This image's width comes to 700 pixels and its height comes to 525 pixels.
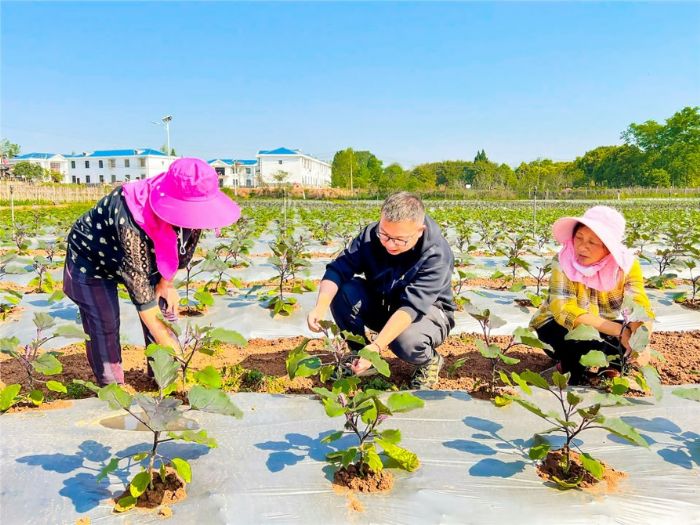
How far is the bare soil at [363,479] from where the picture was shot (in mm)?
1598

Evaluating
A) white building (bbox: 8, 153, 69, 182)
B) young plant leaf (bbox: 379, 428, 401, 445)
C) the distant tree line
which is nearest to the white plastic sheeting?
young plant leaf (bbox: 379, 428, 401, 445)

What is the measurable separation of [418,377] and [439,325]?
10.7 inches

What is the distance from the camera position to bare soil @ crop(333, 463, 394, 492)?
160 centimetres

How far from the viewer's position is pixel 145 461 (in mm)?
1727

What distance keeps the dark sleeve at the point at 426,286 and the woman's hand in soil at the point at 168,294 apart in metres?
1.09

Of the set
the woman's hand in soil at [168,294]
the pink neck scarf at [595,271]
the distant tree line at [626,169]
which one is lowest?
the woman's hand in soil at [168,294]

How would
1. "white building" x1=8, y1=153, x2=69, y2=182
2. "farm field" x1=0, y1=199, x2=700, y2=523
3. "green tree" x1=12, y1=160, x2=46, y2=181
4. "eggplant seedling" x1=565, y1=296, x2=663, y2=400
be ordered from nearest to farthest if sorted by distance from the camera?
1. "farm field" x1=0, y1=199, x2=700, y2=523
2. "eggplant seedling" x1=565, y1=296, x2=663, y2=400
3. "green tree" x1=12, y1=160, x2=46, y2=181
4. "white building" x1=8, y1=153, x2=69, y2=182

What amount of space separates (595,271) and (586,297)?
16cm

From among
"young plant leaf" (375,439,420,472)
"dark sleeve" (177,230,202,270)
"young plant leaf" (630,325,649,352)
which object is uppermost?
"dark sleeve" (177,230,202,270)

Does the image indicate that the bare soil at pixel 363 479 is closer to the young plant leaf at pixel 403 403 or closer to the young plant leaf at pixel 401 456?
the young plant leaf at pixel 401 456

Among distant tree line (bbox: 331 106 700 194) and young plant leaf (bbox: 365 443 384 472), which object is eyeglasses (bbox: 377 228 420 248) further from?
distant tree line (bbox: 331 106 700 194)

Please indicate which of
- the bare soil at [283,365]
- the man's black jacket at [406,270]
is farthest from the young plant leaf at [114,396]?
the man's black jacket at [406,270]

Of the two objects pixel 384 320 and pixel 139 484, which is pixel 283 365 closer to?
pixel 384 320

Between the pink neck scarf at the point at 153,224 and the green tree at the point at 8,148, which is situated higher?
the green tree at the point at 8,148
